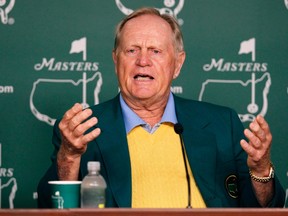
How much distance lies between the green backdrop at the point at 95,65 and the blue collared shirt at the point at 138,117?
22.1 inches

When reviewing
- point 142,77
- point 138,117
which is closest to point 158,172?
point 138,117

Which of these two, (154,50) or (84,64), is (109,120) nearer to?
(154,50)

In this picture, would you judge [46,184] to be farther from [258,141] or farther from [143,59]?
[258,141]

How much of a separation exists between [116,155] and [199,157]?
1.06 feet

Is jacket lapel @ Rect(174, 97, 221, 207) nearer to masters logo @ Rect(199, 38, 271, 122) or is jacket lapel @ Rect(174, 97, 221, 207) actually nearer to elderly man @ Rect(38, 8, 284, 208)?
elderly man @ Rect(38, 8, 284, 208)

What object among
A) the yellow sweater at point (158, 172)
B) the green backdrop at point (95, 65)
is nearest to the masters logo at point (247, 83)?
the green backdrop at point (95, 65)

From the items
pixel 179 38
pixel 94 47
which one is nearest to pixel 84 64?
pixel 94 47

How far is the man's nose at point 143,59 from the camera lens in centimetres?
282

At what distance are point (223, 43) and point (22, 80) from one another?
0.98 meters

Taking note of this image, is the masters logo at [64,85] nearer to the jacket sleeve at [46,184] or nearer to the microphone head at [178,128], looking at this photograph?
the jacket sleeve at [46,184]

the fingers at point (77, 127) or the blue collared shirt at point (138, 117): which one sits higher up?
the blue collared shirt at point (138, 117)

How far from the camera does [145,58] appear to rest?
2826mm
